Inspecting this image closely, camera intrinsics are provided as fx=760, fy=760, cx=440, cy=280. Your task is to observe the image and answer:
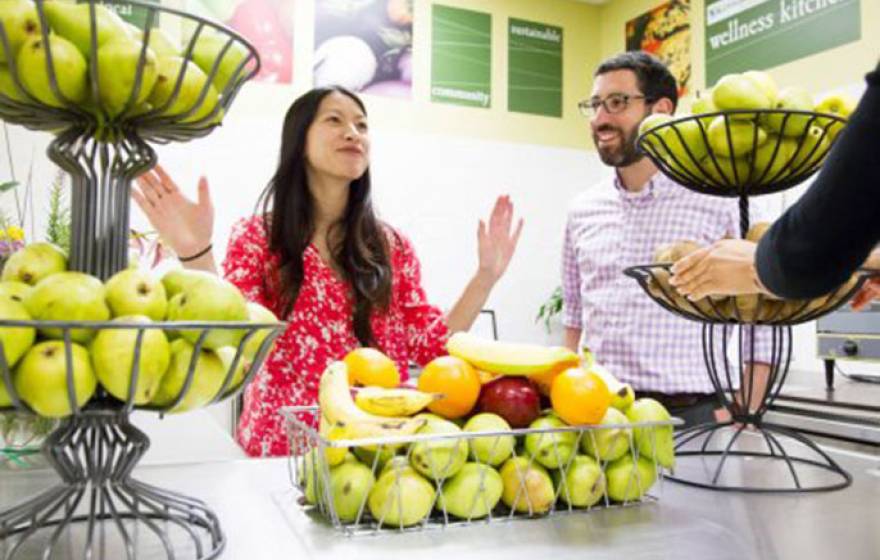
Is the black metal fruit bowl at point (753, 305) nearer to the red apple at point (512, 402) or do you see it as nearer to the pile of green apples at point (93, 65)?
the red apple at point (512, 402)

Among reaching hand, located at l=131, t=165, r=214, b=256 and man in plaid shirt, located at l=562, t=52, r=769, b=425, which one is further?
man in plaid shirt, located at l=562, t=52, r=769, b=425

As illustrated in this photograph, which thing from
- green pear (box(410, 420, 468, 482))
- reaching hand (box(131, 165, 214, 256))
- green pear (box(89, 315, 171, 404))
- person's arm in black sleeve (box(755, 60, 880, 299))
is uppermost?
reaching hand (box(131, 165, 214, 256))

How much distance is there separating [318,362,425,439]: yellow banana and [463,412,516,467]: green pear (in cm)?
6

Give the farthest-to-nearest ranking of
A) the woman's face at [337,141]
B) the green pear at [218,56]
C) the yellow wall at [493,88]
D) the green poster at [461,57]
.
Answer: the green poster at [461,57] → the yellow wall at [493,88] → the woman's face at [337,141] → the green pear at [218,56]

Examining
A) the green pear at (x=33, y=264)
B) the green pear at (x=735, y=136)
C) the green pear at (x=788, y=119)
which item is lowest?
the green pear at (x=33, y=264)

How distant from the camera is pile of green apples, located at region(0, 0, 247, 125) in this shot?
55 centimetres

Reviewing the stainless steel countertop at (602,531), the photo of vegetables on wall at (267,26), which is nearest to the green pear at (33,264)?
the stainless steel countertop at (602,531)

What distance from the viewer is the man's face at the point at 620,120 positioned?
2043 millimetres

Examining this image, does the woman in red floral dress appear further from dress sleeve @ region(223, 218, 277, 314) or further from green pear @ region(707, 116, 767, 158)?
green pear @ region(707, 116, 767, 158)

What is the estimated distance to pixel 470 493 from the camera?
0.70 meters

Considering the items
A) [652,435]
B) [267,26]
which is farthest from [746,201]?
[267,26]

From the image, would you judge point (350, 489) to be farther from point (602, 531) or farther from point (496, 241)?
point (496, 241)

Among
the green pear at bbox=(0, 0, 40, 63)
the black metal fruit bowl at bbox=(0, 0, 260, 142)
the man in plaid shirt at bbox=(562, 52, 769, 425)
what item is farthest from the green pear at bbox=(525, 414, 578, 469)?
the man in plaid shirt at bbox=(562, 52, 769, 425)

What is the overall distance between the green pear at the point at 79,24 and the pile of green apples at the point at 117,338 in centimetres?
17
